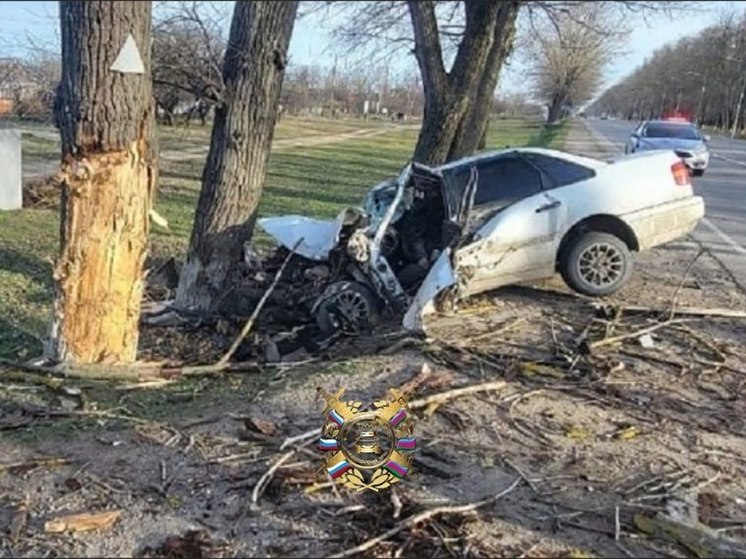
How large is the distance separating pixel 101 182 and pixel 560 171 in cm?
449

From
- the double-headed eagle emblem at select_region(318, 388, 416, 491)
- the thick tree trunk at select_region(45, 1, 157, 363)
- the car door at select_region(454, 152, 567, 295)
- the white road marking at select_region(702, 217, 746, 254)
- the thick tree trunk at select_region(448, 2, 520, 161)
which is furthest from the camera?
the thick tree trunk at select_region(448, 2, 520, 161)

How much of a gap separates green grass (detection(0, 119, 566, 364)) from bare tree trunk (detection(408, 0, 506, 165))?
2886 mm

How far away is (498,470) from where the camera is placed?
13.4 feet

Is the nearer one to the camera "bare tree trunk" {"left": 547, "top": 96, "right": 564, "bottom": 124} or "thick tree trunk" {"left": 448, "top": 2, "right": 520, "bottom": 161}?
"thick tree trunk" {"left": 448, "top": 2, "right": 520, "bottom": 161}

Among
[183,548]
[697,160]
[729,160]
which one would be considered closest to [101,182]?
[183,548]

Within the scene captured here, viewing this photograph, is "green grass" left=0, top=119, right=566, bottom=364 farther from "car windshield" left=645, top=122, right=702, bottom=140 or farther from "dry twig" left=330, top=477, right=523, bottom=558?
"car windshield" left=645, top=122, right=702, bottom=140

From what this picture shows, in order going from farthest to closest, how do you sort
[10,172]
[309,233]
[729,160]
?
1. [729,160]
2. [10,172]
3. [309,233]

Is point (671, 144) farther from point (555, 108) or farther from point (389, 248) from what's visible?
point (555, 108)

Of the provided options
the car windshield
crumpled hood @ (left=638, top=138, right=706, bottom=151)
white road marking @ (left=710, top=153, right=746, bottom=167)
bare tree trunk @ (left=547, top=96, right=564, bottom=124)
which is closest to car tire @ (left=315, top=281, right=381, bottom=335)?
crumpled hood @ (left=638, top=138, right=706, bottom=151)

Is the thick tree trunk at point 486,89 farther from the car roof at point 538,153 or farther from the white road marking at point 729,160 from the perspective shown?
the white road marking at point 729,160

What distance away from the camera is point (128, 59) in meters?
5.24

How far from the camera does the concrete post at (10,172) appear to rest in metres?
14.2

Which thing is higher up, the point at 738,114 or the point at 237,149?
the point at 738,114

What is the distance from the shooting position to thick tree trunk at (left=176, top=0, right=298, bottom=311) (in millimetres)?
7113
